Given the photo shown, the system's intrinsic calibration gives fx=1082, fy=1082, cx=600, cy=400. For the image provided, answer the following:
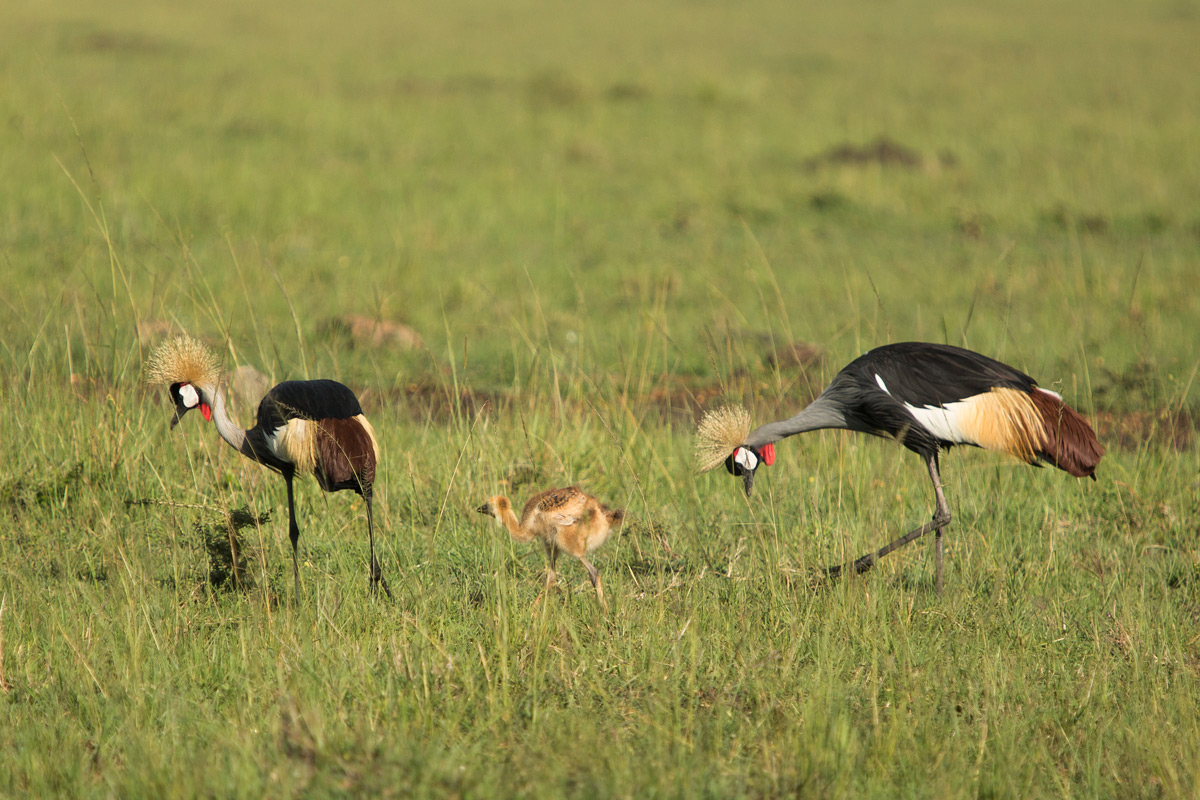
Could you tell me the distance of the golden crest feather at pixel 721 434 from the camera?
4148 mm

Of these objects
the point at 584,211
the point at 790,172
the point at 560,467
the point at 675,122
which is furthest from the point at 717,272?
the point at 675,122

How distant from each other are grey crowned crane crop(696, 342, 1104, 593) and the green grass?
0.33 metres

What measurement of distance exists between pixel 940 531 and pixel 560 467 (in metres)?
1.68

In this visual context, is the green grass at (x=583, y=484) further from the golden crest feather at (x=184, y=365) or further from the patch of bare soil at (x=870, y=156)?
the golden crest feather at (x=184, y=365)

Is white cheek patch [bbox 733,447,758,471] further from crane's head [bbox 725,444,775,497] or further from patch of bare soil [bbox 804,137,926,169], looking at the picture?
patch of bare soil [bbox 804,137,926,169]

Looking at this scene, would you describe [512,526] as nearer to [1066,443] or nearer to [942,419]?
[942,419]

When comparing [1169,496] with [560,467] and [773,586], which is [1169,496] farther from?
[560,467]

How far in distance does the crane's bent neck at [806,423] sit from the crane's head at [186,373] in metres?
2.07

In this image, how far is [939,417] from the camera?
4273 mm

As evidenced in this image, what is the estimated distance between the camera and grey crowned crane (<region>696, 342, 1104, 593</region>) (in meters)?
4.17

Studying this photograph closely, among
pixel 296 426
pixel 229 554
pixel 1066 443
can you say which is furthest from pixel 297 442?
pixel 1066 443

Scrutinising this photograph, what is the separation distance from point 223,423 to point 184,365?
25 centimetres

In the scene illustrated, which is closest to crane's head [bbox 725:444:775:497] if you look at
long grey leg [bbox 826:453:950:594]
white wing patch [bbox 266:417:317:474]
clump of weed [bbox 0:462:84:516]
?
long grey leg [bbox 826:453:950:594]

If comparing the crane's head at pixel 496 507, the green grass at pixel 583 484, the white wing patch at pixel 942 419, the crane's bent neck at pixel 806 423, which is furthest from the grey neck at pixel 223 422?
the white wing patch at pixel 942 419
